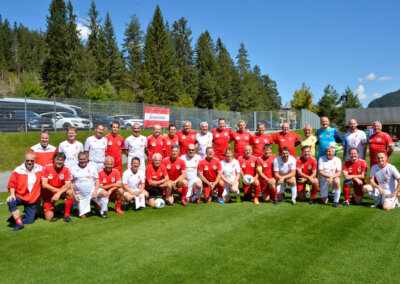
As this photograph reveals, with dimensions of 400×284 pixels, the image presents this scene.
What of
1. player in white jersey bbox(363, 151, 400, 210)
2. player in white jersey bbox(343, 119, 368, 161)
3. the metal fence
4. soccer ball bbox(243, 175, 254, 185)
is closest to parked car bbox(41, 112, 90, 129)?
the metal fence

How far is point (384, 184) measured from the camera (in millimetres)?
6359

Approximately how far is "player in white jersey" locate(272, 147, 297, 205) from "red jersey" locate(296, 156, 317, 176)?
0.52ft

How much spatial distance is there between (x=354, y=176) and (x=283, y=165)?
1.53m

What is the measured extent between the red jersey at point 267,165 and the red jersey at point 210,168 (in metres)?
0.96

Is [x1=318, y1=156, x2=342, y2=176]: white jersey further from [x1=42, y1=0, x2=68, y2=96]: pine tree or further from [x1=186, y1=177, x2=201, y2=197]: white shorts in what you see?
[x1=42, y1=0, x2=68, y2=96]: pine tree

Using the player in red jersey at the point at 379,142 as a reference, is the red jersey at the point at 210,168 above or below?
below

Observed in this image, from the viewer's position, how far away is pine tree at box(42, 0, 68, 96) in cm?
3906

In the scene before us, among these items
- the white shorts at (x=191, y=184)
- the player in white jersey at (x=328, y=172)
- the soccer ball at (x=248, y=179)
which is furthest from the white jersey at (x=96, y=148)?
the player in white jersey at (x=328, y=172)

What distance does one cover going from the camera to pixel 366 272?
3.39m

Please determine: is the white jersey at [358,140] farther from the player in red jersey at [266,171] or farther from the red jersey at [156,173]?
the red jersey at [156,173]

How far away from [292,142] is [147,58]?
3862cm

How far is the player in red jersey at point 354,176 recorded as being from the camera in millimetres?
6617


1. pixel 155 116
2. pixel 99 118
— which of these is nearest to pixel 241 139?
pixel 99 118

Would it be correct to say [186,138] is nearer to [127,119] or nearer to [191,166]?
[191,166]
